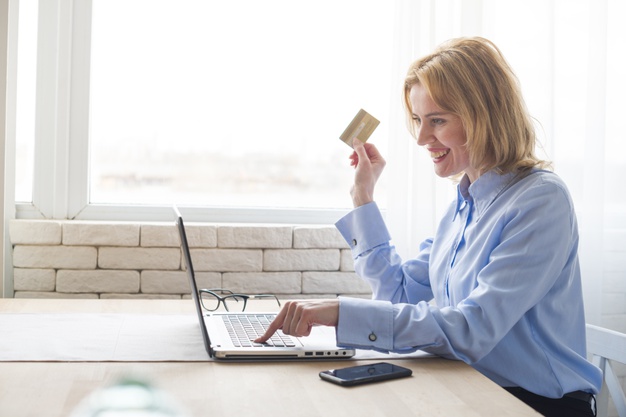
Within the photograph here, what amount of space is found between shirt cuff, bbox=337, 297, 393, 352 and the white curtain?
915 millimetres

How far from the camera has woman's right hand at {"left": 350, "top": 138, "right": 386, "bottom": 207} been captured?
1.84 metres

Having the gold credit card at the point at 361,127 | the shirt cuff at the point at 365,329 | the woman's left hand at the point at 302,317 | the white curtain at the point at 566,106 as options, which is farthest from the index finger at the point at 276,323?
the white curtain at the point at 566,106

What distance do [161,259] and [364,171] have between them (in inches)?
32.5

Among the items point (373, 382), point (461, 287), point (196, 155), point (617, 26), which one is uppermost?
point (617, 26)

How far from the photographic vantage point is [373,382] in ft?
3.96

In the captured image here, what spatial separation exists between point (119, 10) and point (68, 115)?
0.39 metres

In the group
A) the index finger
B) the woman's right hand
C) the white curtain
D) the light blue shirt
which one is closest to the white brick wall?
the white curtain

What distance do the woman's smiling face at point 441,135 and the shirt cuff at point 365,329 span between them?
1.50 feet

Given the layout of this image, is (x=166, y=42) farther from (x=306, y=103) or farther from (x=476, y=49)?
(x=476, y=49)

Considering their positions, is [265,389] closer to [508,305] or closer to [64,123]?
[508,305]

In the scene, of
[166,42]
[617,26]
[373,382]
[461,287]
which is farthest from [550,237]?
[166,42]

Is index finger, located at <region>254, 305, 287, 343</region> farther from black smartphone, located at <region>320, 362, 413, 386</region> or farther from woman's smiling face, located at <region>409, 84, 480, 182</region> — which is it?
woman's smiling face, located at <region>409, 84, 480, 182</region>

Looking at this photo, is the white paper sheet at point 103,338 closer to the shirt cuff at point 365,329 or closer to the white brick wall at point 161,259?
the shirt cuff at point 365,329

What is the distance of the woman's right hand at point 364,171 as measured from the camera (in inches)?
72.6
